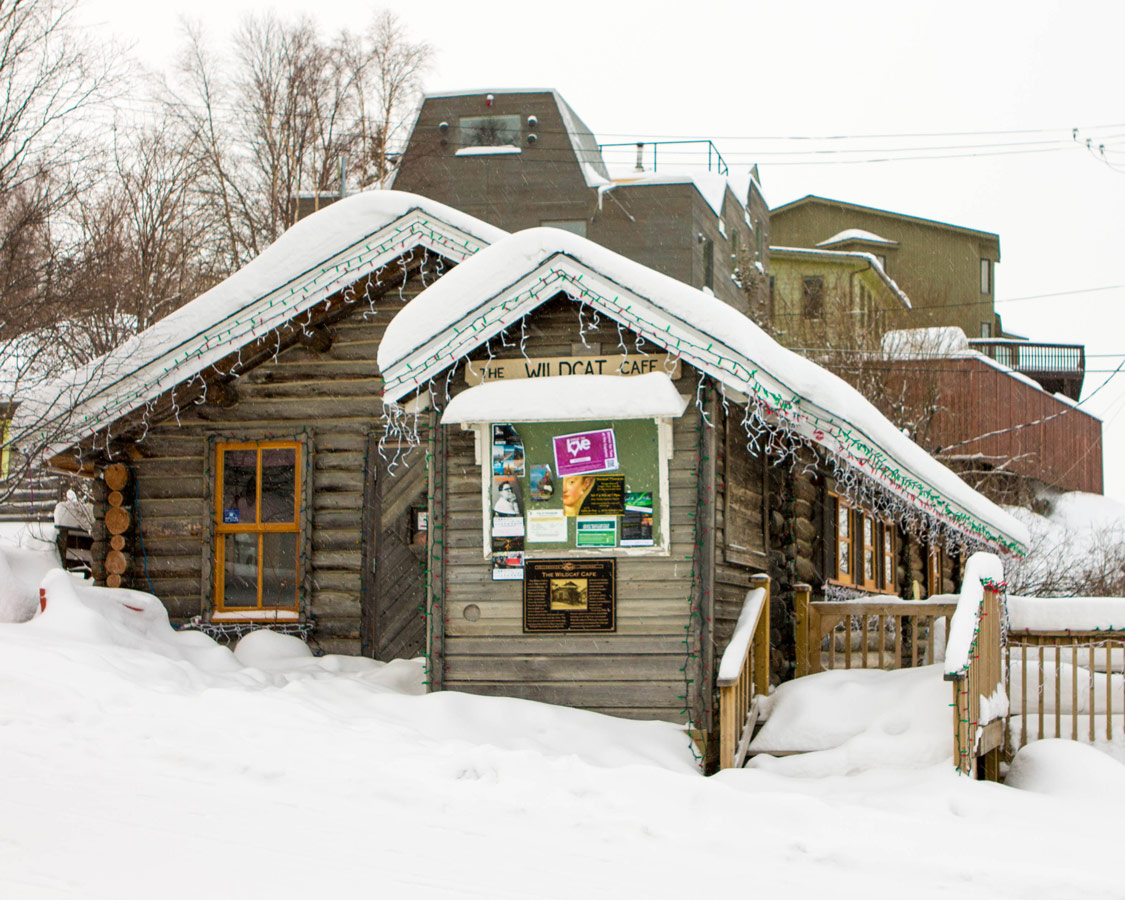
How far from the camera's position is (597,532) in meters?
10.2

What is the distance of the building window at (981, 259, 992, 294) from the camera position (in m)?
55.1

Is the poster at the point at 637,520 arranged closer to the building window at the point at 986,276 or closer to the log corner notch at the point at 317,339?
the log corner notch at the point at 317,339

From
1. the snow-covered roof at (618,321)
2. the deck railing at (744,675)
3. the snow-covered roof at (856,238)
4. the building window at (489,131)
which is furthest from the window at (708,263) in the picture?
the snow-covered roof at (618,321)

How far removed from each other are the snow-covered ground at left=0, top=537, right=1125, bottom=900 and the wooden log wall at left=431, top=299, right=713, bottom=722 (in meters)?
0.35

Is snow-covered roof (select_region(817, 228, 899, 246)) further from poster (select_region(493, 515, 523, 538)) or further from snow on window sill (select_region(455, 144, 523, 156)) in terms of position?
poster (select_region(493, 515, 523, 538))

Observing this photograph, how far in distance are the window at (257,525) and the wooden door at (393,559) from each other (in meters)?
0.79

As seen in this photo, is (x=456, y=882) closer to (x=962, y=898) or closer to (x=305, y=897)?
(x=305, y=897)

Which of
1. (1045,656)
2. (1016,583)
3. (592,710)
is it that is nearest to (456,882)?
(592,710)

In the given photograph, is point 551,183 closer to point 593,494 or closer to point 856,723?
point 593,494

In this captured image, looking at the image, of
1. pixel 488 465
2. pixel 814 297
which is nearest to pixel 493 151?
pixel 814 297

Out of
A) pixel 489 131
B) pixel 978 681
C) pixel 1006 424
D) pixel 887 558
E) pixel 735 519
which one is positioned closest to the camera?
pixel 978 681

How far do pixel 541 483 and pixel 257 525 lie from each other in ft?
14.4

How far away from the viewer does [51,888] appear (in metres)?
5.55

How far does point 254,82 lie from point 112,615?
3102 cm
